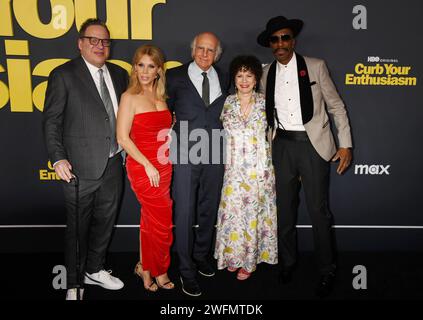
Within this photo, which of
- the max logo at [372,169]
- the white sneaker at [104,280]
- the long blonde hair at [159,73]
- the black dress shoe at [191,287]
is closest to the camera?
the long blonde hair at [159,73]

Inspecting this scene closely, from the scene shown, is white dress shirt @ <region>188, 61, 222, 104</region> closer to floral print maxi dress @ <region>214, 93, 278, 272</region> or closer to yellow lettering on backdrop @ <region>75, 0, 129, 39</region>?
floral print maxi dress @ <region>214, 93, 278, 272</region>

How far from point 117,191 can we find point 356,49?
94.5 inches

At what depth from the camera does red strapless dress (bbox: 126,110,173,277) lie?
2.59 m

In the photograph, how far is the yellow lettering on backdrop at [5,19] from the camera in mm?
3119

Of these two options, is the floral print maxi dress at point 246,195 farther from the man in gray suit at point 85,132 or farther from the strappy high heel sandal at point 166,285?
the man in gray suit at point 85,132

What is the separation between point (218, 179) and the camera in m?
2.89

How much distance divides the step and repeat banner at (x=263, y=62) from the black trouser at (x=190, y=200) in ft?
2.86

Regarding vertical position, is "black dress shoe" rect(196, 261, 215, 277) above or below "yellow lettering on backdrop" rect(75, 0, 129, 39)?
below

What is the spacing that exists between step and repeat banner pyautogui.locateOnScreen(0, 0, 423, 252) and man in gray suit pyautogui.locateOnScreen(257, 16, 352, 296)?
547 millimetres

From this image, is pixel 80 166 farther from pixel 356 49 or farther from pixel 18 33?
pixel 356 49

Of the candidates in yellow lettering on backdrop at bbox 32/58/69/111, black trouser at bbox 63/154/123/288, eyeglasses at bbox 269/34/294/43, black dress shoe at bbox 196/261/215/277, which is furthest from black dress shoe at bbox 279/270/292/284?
yellow lettering on backdrop at bbox 32/58/69/111

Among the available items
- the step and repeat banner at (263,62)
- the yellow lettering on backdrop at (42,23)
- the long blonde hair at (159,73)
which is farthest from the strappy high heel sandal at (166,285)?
the yellow lettering on backdrop at (42,23)

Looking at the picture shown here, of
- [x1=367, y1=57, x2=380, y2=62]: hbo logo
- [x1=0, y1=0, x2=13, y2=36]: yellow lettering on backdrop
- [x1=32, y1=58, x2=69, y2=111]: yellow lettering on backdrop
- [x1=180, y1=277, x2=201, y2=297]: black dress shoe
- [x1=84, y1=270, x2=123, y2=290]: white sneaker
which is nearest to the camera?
[x1=180, y1=277, x2=201, y2=297]: black dress shoe

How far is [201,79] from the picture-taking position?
2.76 m
